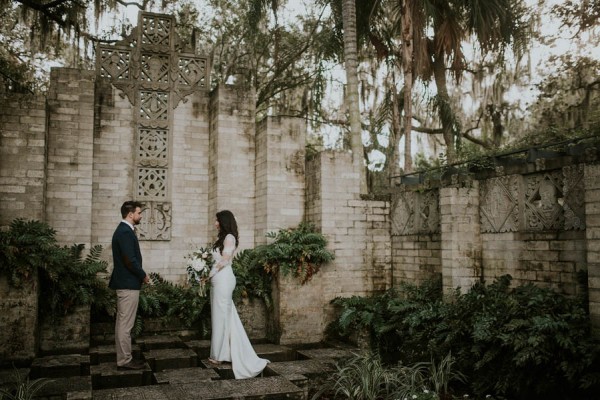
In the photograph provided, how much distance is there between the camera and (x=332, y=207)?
919cm

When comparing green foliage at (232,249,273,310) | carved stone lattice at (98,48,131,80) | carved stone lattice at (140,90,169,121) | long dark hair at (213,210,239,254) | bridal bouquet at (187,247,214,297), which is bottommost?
green foliage at (232,249,273,310)

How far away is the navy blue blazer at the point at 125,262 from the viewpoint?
633cm

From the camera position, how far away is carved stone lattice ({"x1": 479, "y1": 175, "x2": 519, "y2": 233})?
22.3 ft

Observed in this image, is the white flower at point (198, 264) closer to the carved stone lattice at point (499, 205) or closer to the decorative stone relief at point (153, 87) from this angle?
the decorative stone relief at point (153, 87)

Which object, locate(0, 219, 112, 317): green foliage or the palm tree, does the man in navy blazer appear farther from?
the palm tree

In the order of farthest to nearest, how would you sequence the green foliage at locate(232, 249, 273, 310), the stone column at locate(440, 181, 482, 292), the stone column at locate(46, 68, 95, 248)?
the stone column at locate(46, 68, 95, 248) < the green foliage at locate(232, 249, 273, 310) < the stone column at locate(440, 181, 482, 292)

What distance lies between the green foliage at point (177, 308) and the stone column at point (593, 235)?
224 inches

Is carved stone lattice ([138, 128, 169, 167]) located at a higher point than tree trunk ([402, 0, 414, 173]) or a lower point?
lower

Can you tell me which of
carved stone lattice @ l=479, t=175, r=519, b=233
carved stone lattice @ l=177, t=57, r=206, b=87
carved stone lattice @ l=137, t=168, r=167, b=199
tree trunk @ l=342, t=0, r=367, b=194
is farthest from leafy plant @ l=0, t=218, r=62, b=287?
carved stone lattice @ l=479, t=175, r=519, b=233

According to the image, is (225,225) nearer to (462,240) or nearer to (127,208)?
(127,208)

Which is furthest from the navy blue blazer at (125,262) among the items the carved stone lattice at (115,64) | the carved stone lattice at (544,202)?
the carved stone lattice at (544,202)

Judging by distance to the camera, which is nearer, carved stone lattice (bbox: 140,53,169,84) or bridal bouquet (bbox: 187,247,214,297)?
bridal bouquet (bbox: 187,247,214,297)

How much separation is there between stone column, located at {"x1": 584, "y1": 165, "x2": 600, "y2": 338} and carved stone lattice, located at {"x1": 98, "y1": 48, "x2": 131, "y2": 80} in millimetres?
8523

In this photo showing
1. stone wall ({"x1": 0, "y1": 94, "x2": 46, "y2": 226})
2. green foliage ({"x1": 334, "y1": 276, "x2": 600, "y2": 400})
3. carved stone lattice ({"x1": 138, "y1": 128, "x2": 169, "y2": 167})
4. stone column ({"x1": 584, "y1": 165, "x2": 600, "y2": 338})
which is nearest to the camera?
green foliage ({"x1": 334, "y1": 276, "x2": 600, "y2": 400})
